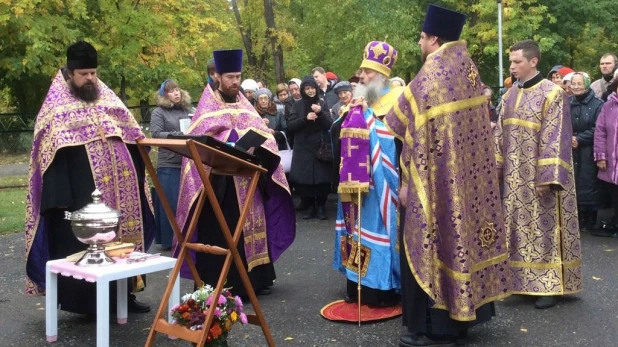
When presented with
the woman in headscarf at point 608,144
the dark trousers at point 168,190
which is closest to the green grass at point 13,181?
the dark trousers at point 168,190

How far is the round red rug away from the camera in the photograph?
6090mm

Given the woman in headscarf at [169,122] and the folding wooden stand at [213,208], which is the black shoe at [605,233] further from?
the folding wooden stand at [213,208]

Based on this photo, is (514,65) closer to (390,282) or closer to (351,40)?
(390,282)

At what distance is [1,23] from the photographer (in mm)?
18844

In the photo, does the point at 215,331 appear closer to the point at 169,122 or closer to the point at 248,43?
the point at 169,122

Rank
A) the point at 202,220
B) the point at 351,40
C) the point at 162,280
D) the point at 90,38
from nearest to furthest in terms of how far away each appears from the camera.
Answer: the point at 202,220 → the point at 162,280 → the point at 90,38 → the point at 351,40

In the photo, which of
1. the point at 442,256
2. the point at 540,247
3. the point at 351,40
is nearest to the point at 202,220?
the point at 442,256

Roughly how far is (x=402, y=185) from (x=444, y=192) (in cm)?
31

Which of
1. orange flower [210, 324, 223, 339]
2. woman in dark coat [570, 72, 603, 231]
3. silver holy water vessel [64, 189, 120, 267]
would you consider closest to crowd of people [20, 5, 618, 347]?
silver holy water vessel [64, 189, 120, 267]

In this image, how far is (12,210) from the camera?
12.8 m

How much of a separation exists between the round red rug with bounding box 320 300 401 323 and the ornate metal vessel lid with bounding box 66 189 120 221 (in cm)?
191

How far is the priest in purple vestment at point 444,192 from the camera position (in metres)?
5.13

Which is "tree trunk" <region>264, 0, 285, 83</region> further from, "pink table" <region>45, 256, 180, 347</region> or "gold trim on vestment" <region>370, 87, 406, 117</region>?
"pink table" <region>45, 256, 180, 347</region>

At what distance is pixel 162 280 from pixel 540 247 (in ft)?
12.2
